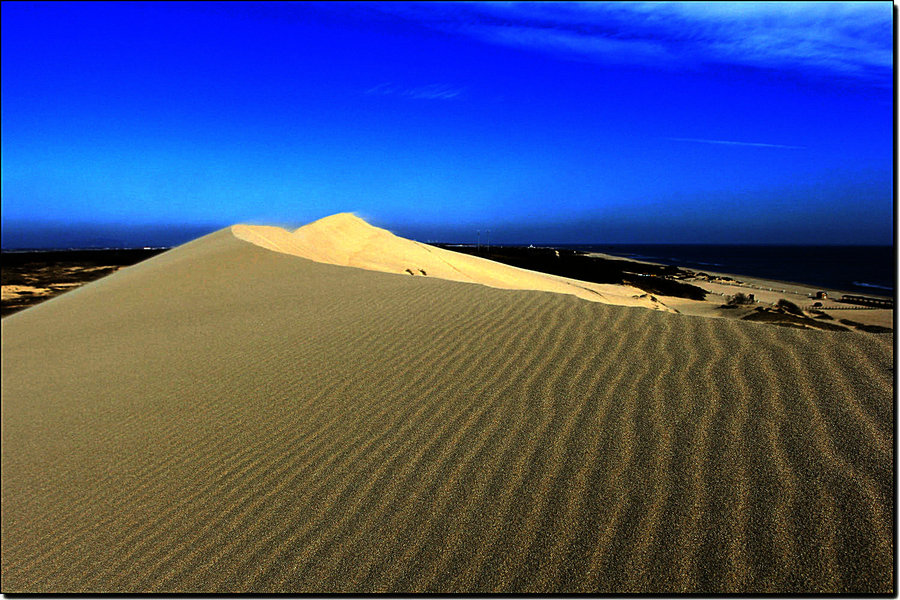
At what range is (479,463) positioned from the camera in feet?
9.96

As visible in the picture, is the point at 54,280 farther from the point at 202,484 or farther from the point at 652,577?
the point at 652,577

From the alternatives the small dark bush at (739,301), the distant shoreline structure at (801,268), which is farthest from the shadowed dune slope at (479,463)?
the small dark bush at (739,301)

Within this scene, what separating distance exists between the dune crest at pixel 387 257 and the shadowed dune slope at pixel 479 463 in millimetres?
9544

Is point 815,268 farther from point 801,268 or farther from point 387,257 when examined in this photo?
point 387,257

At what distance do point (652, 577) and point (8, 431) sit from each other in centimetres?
665

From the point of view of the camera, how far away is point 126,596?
→ 2648mm

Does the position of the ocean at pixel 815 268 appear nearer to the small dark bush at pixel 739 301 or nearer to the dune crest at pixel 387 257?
the small dark bush at pixel 739 301

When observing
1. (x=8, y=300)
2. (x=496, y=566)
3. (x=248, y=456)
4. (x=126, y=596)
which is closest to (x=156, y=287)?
(x=248, y=456)

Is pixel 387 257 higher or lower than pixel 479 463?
higher

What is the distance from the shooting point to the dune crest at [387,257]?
603 inches

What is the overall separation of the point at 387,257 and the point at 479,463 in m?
16.2

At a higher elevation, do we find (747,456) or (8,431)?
(747,456)

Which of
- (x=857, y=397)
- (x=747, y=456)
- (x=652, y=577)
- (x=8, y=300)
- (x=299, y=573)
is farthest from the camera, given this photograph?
(x=8, y=300)

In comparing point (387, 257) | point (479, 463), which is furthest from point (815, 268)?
point (479, 463)
